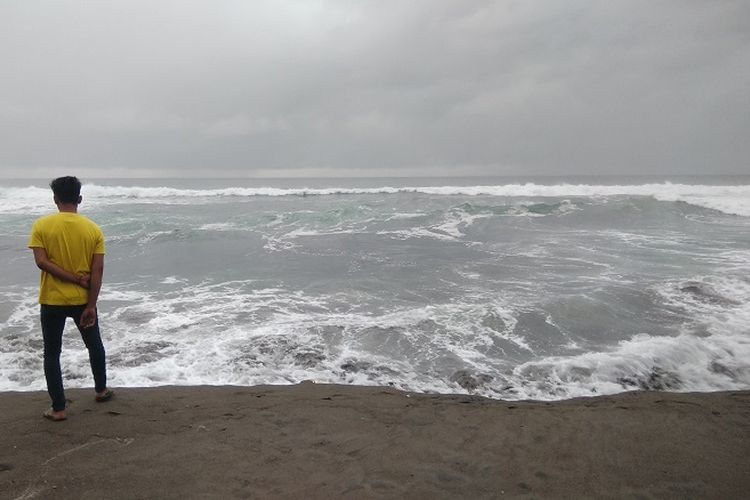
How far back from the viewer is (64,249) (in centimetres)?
375

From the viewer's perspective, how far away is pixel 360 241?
1592 centimetres

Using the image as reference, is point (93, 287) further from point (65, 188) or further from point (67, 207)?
point (65, 188)

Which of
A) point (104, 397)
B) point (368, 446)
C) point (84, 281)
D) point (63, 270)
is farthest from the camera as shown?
point (104, 397)

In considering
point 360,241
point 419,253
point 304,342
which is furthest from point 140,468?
point 360,241

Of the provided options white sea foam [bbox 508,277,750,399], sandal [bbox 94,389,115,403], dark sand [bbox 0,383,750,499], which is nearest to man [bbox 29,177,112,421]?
sandal [bbox 94,389,115,403]

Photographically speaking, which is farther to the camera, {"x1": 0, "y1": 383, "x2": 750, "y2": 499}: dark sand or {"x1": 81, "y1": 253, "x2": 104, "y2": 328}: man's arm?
{"x1": 81, "y1": 253, "x2": 104, "y2": 328}: man's arm

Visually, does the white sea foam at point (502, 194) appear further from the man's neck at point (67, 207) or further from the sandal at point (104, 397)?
the man's neck at point (67, 207)

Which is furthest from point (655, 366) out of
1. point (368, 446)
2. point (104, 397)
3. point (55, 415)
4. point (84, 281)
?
point (55, 415)

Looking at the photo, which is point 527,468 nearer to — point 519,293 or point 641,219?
point 519,293

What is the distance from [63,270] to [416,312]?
17.4ft

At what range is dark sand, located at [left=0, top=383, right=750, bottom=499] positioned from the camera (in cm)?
304

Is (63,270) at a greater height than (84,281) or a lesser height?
greater

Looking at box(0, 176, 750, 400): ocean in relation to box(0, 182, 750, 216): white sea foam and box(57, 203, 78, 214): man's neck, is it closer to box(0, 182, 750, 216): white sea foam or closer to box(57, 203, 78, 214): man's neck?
box(57, 203, 78, 214): man's neck

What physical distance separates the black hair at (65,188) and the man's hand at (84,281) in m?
0.64
